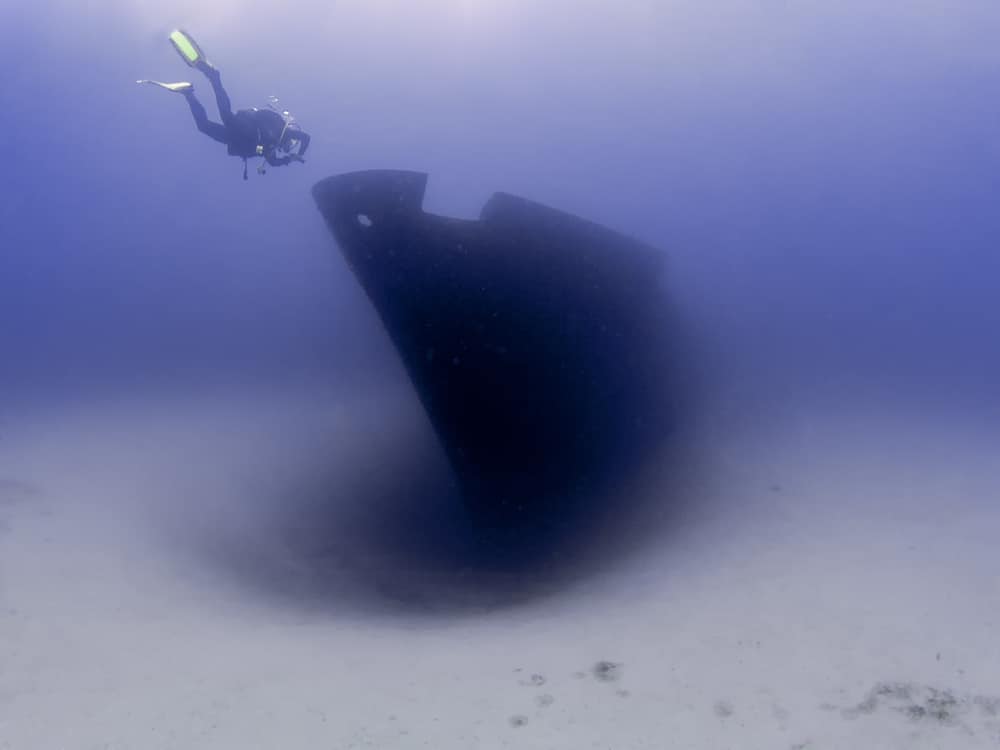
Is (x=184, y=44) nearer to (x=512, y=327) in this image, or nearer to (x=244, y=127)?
(x=244, y=127)

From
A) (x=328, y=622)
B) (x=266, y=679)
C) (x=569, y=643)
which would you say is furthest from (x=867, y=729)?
(x=328, y=622)

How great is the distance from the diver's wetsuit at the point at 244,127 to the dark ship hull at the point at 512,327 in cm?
135

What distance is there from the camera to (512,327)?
25.7ft

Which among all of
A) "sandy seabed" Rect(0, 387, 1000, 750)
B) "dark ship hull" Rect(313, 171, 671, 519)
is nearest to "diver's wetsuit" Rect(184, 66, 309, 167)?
"dark ship hull" Rect(313, 171, 671, 519)

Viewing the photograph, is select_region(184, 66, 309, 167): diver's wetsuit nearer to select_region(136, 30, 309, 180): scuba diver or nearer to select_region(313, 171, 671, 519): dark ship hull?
select_region(136, 30, 309, 180): scuba diver

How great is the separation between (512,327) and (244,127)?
3697 mm

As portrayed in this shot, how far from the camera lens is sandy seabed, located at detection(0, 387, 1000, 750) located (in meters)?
3.81

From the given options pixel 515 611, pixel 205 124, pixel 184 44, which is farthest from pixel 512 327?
pixel 184 44

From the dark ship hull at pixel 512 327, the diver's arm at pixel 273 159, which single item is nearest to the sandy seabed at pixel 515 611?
the dark ship hull at pixel 512 327

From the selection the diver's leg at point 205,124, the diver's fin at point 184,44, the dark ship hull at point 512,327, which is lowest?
the dark ship hull at point 512,327

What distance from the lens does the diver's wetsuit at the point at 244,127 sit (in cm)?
758

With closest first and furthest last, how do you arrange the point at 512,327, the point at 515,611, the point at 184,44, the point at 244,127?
the point at 515,611 < the point at 184,44 < the point at 244,127 < the point at 512,327

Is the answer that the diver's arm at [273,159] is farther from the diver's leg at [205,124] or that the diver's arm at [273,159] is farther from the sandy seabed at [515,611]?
the sandy seabed at [515,611]

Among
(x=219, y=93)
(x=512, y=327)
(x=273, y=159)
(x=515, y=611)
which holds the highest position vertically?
(x=219, y=93)
